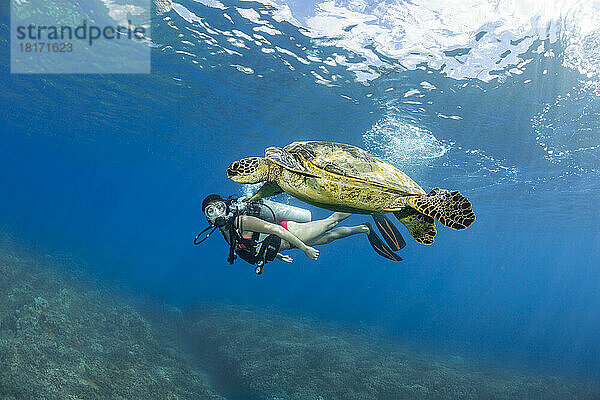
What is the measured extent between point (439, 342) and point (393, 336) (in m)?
4.09

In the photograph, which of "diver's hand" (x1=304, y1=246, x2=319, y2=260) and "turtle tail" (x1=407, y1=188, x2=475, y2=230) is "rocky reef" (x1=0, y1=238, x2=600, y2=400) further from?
"turtle tail" (x1=407, y1=188, x2=475, y2=230)

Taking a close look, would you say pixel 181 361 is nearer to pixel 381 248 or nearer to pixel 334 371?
pixel 334 371

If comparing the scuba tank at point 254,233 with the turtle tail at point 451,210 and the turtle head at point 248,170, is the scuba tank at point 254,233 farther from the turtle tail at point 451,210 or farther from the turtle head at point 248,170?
the turtle tail at point 451,210

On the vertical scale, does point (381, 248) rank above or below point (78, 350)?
above

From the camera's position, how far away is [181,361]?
12336 mm

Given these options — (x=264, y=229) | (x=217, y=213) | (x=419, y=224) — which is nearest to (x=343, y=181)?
(x=419, y=224)

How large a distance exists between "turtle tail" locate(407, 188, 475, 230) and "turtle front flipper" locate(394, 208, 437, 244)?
0.31 meters

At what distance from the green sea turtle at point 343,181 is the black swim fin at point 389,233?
77 centimetres

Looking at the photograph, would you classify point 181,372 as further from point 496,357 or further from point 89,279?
point 496,357

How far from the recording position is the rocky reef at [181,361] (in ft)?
30.0

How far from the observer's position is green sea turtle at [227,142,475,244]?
281 centimetres

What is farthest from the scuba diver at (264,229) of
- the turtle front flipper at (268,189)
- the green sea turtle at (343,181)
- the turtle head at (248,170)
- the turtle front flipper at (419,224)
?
the turtle head at (248,170)

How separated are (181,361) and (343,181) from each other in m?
12.6

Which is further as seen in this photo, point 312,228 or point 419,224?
point 312,228
